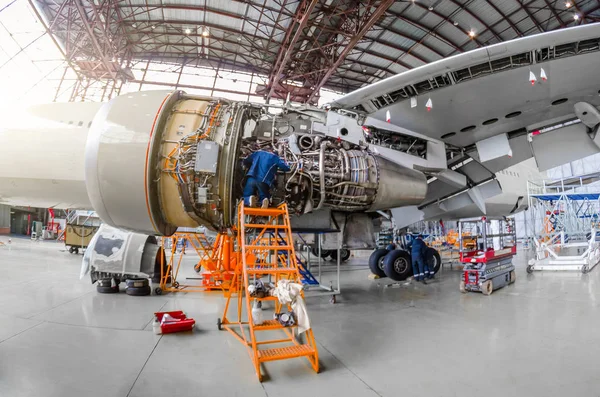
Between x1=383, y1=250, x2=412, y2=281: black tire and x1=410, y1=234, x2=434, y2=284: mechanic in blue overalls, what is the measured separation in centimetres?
25

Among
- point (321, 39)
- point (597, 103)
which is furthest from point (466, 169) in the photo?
point (321, 39)

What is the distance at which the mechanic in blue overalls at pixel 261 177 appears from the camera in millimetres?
4637

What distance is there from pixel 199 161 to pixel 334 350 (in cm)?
288

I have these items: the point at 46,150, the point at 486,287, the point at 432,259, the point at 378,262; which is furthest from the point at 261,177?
the point at 432,259

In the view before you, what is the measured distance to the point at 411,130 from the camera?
19.2 ft

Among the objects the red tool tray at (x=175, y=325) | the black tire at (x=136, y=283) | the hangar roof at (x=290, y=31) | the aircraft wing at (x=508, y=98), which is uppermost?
the hangar roof at (x=290, y=31)

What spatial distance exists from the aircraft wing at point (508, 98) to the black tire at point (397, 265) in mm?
3453

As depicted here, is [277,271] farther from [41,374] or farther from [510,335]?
[510,335]

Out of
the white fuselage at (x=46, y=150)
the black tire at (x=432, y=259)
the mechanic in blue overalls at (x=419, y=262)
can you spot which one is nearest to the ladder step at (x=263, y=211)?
the white fuselage at (x=46, y=150)

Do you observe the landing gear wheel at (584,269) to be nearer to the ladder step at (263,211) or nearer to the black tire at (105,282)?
the ladder step at (263,211)

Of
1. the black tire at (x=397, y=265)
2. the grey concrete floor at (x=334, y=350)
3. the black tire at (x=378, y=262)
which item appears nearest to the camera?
the grey concrete floor at (x=334, y=350)

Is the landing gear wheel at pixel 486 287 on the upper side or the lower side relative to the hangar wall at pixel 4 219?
lower

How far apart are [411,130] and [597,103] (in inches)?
111

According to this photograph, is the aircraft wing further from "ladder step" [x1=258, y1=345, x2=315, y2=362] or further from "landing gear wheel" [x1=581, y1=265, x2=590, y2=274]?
"landing gear wheel" [x1=581, y1=265, x2=590, y2=274]
